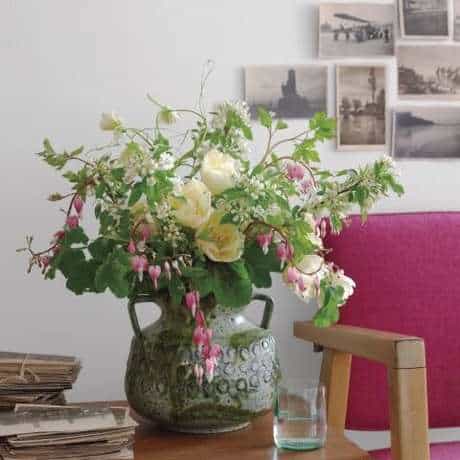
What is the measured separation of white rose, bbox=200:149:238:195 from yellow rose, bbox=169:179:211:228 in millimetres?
22

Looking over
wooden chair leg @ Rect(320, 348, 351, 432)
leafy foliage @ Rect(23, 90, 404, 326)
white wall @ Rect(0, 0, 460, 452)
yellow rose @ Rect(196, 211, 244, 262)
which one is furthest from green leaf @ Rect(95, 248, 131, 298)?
white wall @ Rect(0, 0, 460, 452)

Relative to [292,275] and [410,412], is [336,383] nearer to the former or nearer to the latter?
[410,412]

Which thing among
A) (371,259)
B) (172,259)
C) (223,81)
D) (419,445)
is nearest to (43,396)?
(172,259)

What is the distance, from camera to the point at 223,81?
69.8 inches

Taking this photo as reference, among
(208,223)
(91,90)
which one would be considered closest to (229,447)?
(208,223)

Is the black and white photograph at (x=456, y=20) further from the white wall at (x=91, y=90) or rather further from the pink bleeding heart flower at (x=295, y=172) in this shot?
the pink bleeding heart flower at (x=295, y=172)

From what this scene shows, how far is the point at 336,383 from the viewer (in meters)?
1.48

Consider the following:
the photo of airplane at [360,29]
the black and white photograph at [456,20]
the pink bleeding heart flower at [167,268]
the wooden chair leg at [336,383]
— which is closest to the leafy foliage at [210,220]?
the pink bleeding heart flower at [167,268]

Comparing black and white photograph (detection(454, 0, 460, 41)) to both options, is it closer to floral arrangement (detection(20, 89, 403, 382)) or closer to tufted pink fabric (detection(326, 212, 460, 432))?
tufted pink fabric (detection(326, 212, 460, 432))

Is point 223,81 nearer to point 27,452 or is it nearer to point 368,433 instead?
point 368,433

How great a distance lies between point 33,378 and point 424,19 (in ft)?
3.83

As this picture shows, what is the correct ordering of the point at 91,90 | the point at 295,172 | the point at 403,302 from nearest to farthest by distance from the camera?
the point at 295,172
the point at 403,302
the point at 91,90

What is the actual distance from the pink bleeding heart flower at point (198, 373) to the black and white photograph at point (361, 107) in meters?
0.80

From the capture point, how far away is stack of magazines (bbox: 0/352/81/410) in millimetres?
1260
